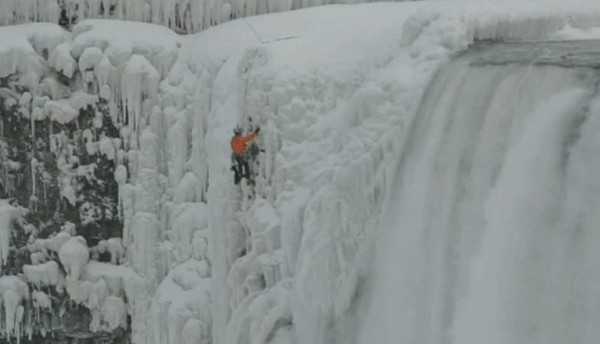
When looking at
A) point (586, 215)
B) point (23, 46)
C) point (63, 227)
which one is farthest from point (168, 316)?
point (586, 215)

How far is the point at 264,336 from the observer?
18.4 feet

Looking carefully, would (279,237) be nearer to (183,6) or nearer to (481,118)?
(481,118)

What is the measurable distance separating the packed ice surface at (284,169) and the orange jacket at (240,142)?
0.32 ft

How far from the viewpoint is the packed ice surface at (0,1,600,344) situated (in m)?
4.93

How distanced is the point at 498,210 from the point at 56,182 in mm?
4125

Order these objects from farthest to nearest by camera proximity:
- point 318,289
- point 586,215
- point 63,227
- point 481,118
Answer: point 63,227 → point 318,289 → point 481,118 → point 586,215

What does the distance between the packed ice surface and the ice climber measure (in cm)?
10

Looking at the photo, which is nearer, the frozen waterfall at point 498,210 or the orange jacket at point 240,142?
the frozen waterfall at point 498,210

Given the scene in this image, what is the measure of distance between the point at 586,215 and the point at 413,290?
4.15 ft

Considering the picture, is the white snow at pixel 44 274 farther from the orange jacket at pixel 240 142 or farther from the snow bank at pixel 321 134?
the orange jacket at pixel 240 142

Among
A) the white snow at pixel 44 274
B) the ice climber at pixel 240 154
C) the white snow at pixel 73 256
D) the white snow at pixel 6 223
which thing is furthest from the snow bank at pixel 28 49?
the ice climber at pixel 240 154

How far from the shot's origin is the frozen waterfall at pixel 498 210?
3936 mm

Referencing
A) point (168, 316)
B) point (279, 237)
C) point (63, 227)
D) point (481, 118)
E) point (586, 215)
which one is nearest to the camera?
point (586, 215)

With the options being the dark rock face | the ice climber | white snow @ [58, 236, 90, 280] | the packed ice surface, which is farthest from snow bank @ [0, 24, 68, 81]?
the ice climber
